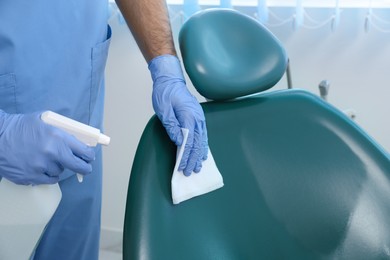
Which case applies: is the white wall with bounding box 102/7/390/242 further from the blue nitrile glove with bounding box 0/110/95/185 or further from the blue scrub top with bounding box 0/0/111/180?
the blue nitrile glove with bounding box 0/110/95/185

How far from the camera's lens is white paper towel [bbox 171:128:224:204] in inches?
36.3

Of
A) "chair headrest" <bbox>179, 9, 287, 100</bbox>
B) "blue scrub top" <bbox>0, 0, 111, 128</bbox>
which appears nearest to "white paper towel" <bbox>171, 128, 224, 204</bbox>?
"chair headrest" <bbox>179, 9, 287, 100</bbox>

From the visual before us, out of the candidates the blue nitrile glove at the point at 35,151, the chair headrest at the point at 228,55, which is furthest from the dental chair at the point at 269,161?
the blue nitrile glove at the point at 35,151

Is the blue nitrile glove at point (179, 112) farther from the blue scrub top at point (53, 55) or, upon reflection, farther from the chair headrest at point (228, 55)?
the blue scrub top at point (53, 55)

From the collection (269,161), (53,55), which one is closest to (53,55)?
(53,55)

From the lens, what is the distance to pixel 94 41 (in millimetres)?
1075

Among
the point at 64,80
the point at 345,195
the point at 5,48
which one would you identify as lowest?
the point at 345,195

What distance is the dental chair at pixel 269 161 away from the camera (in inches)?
38.9

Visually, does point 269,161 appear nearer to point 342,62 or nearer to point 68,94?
point 68,94

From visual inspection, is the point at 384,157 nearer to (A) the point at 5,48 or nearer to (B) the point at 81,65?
(B) the point at 81,65

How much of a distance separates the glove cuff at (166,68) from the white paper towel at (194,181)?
0.49ft

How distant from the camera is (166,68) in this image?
1.05 m

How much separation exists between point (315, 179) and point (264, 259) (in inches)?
8.0

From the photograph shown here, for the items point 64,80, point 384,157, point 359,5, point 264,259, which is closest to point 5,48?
point 64,80
